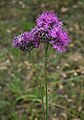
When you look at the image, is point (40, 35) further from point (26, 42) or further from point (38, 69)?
point (38, 69)

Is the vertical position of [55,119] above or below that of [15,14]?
below

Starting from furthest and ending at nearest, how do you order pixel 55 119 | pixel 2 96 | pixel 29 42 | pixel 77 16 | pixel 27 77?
pixel 77 16, pixel 27 77, pixel 2 96, pixel 55 119, pixel 29 42

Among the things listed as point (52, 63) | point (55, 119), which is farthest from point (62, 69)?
point (55, 119)

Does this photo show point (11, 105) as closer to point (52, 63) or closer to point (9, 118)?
point (9, 118)

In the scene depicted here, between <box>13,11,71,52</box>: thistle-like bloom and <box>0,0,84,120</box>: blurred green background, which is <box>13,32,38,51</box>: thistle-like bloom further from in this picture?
<box>0,0,84,120</box>: blurred green background

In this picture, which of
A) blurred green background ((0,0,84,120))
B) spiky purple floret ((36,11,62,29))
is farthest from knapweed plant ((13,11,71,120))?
blurred green background ((0,0,84,120))

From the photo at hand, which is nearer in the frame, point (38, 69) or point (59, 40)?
point (59, 40)

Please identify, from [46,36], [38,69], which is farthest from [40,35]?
[38,69]

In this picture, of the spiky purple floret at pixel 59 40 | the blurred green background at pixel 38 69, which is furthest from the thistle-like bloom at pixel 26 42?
the blurred green background at pixel 38 69

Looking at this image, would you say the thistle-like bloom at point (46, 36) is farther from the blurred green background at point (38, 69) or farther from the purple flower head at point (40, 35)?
the blurred green background at point (38, 69)
